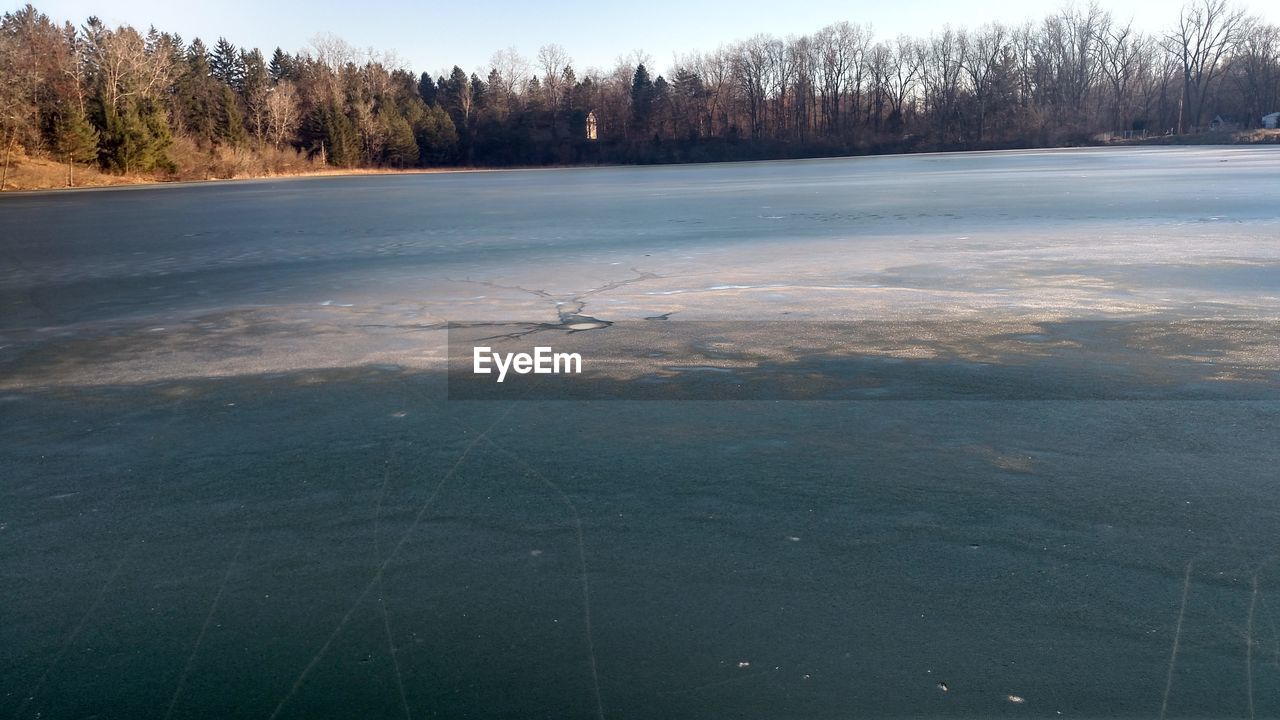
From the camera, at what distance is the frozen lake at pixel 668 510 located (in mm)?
3238

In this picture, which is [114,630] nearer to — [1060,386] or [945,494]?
[945,494]

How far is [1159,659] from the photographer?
10.6 feet

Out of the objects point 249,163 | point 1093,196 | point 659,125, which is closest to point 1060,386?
point 1093,196

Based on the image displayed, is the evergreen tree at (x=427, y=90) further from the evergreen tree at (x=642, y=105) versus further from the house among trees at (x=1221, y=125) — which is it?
the house among trees at (x=1221, y=125)

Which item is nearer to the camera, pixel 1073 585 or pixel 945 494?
pixel 1073 585

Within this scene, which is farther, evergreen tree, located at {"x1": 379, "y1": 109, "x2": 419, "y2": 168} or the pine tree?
evergreen tree, located at {"x1": 379, "y1": 109, "x2": 419, "y2": 168}

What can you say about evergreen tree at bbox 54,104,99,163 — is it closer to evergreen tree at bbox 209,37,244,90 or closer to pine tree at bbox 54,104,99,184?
pine tree at bbox 54,104,99,184

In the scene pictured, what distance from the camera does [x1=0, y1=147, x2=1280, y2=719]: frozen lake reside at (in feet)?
10.6

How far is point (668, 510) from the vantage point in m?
4.66

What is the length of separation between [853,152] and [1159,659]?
362 feet

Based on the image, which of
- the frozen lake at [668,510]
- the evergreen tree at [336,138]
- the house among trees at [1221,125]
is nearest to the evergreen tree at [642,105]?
the evergreen tree at [336,138]

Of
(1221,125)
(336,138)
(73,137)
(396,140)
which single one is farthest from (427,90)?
(1221,125)

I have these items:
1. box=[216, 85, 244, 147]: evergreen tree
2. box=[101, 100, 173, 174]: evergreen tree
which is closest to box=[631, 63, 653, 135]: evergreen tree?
box=[216, 85, 244, 147]: evergreen tree

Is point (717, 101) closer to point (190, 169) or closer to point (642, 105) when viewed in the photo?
point (642, 105)
